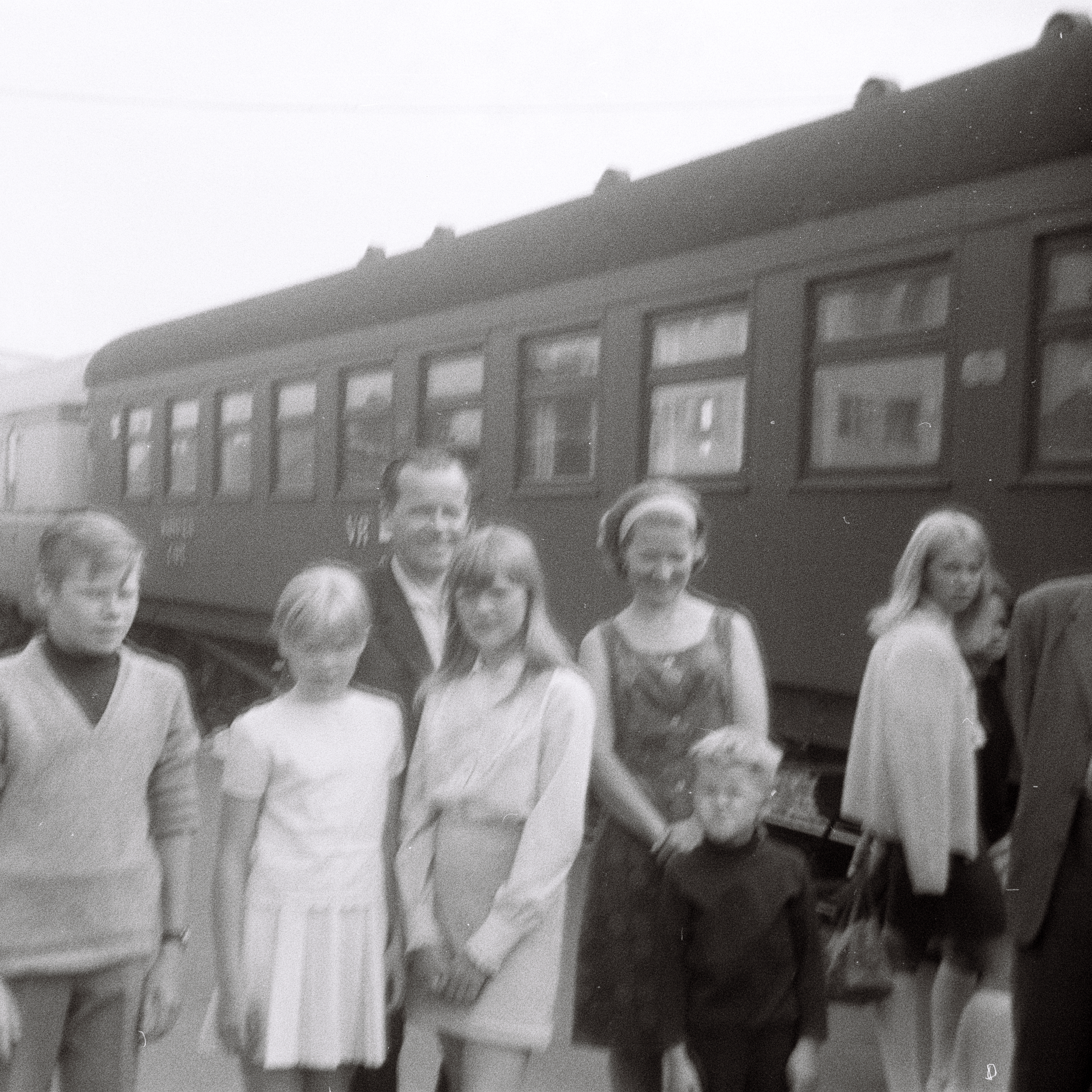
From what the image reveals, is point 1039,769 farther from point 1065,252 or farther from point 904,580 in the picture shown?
point 1065,252

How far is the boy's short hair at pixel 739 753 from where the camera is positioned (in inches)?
114

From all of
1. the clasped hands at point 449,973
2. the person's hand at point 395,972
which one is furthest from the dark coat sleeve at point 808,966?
the person's hand at point 395,972

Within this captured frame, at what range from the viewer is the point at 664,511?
3203 millimetres

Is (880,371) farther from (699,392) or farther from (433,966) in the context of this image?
(433,966)

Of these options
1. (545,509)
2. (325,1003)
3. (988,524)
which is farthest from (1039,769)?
(545,509)

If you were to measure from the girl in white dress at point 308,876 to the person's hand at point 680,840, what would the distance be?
0.53m

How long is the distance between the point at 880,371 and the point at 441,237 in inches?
191

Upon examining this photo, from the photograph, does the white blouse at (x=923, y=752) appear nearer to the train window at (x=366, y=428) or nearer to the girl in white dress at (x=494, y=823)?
the girl in white dress at (x=494, y=823)

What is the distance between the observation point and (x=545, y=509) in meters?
7.56

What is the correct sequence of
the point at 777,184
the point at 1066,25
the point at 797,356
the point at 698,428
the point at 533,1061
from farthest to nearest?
the point at 698,428, the point at 777,184, the point at 797,356, the point at 1066,25, the point at 533,1061

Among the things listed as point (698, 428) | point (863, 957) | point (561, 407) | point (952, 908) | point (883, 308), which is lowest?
point (863, 957)

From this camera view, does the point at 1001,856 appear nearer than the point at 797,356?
Yes

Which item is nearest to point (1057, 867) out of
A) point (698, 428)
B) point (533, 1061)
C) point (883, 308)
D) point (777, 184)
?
point (533, 1061)

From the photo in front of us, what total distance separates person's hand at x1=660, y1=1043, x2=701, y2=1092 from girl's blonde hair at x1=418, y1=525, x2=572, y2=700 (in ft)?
2.41
